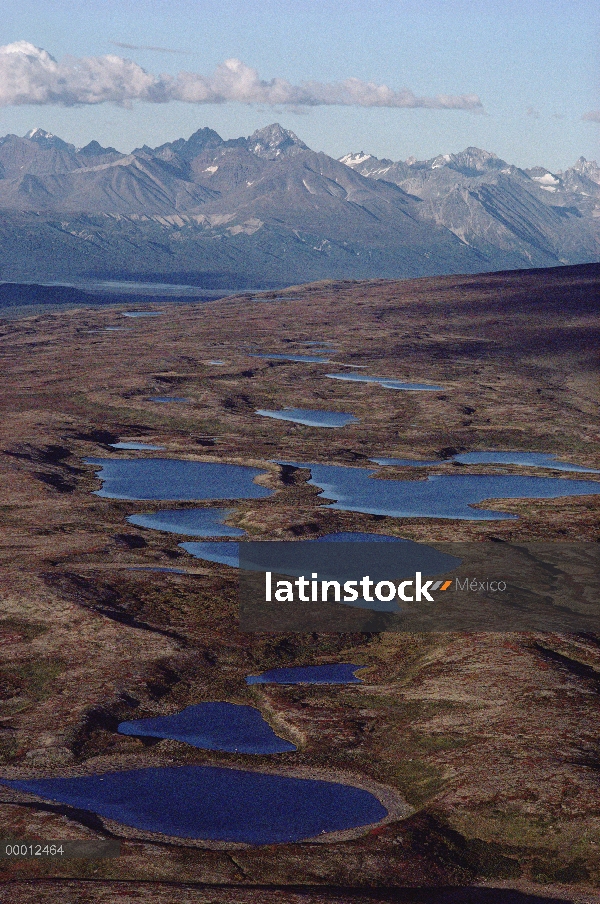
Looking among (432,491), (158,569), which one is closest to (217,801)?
(158,569)

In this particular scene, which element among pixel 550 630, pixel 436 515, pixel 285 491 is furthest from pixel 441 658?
pixel 285 491

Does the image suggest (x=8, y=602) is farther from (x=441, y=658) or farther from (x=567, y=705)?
(x=567, y=705)

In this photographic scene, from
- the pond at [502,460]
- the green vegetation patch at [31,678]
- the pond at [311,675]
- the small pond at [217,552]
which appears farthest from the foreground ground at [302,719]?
the pond at [502,460]

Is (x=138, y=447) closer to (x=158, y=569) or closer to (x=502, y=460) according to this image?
(x=502, y=460)

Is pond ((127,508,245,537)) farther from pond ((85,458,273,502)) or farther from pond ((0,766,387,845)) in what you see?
pond ((0,766,387,845))

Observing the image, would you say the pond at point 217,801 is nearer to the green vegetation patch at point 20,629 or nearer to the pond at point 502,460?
the green vegetation patch at point 20,629

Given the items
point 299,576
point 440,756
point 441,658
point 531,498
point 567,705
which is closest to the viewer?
A: point 440,756
